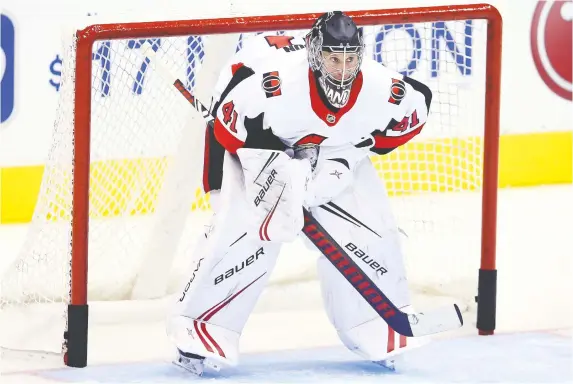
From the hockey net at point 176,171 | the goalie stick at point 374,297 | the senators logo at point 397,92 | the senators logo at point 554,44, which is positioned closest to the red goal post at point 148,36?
the hockey net at point 176,171

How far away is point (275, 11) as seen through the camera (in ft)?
13.0

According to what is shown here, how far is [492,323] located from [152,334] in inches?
36.0

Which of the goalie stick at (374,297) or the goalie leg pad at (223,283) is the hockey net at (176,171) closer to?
the goalie leg pad at (223,283)

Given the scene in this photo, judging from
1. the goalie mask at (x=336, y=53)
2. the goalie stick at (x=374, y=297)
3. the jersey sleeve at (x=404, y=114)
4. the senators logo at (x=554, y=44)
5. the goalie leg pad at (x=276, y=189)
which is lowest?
the goalie stick at (x=374, y=297)

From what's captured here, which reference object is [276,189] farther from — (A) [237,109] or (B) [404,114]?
(B) [404,114]

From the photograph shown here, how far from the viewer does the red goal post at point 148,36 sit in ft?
11.8

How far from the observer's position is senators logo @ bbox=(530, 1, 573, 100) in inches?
225

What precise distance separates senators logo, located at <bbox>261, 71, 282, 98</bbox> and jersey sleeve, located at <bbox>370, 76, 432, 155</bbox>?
279mm

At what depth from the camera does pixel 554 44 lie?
580cm

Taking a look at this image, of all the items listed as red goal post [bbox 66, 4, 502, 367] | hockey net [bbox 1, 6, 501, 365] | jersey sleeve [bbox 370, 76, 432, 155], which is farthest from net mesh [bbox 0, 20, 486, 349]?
jersey sleeve [bbox 370, 76, 432, 155]

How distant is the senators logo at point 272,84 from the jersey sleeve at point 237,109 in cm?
2

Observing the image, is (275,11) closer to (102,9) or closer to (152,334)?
(152,334)

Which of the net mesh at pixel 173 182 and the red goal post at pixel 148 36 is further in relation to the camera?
the net mesh at pixel 173 182

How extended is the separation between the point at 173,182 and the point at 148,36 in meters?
0.63
